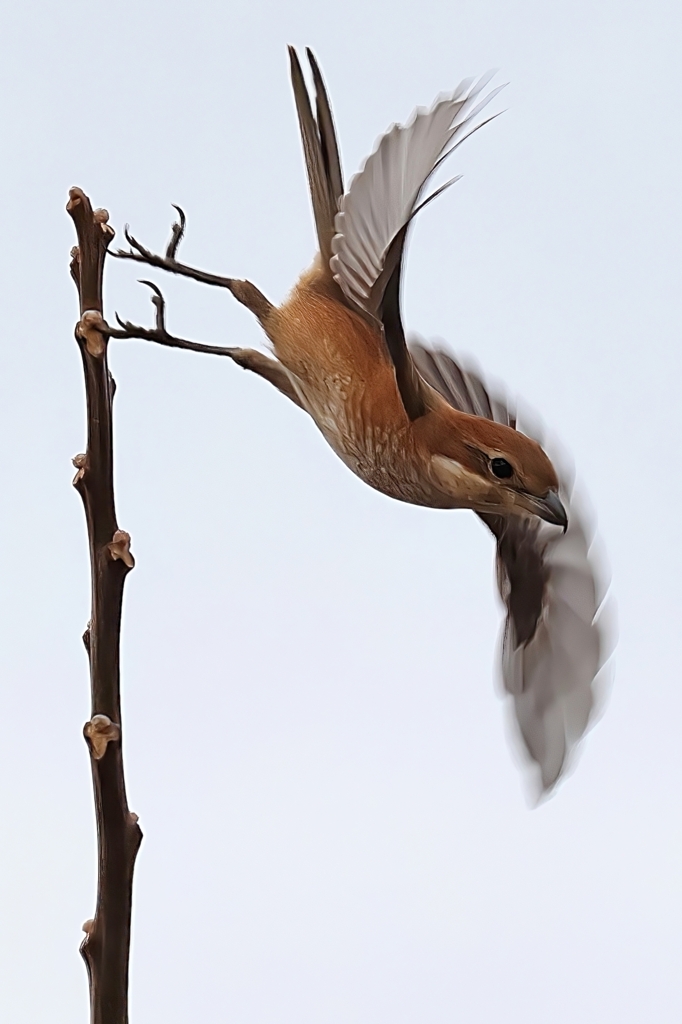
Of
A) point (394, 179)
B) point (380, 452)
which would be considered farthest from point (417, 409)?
point (394, 179)

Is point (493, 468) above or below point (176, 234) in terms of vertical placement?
below

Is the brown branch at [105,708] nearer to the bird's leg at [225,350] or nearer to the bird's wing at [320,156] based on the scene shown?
the bird's leg at [225,350]

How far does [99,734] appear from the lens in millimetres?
522

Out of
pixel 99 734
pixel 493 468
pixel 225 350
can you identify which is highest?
pixel 225 350

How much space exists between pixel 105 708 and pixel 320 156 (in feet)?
1.07

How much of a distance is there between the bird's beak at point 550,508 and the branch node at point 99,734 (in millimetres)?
232

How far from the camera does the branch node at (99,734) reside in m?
0.52

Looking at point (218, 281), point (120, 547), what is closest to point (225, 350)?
point (218, 281)

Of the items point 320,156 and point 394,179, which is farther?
point 320,156

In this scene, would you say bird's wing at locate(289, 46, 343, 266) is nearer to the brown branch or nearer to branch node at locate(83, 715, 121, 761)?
the brown branch

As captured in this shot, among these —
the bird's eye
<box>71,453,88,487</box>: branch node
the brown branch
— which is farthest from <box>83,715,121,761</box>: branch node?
the bird's eye

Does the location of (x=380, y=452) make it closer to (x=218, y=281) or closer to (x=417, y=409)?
(x=417, y=409)

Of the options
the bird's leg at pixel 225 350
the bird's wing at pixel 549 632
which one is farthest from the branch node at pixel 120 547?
the bird's wing at pixel 549 632

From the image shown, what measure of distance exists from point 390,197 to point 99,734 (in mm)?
273
